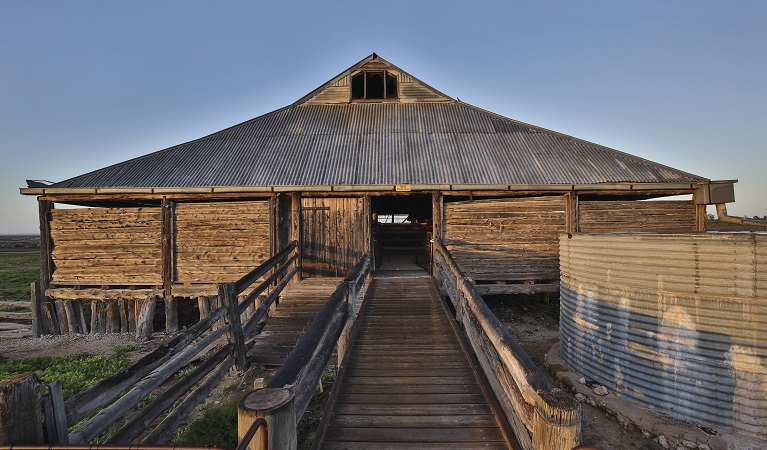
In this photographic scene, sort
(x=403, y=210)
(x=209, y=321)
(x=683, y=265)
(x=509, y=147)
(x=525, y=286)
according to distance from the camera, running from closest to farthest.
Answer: (x=683, y=265) < (x=209, y=321) < (x=525, y=286) < (x=509, y=147) < (x=403, y=210)

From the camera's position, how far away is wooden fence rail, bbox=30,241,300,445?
2635 mm

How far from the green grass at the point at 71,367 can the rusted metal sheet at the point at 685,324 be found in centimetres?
985

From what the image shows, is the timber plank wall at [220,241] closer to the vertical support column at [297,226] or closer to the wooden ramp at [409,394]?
the vertical support column at [297,226]

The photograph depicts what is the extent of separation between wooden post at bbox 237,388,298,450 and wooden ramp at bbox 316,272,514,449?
114 cm

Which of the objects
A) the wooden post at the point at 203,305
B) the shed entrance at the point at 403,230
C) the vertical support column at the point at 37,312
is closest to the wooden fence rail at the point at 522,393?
the wooden post at the point at 203,305

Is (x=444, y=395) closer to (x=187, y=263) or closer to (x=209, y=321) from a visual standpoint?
(x=209, y=321)

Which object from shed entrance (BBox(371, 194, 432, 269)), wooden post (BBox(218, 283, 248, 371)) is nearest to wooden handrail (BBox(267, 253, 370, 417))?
wooden post (BBox(218, 283, 248, 371))

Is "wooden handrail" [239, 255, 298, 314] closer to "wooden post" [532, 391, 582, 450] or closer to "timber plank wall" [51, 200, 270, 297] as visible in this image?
"timber plank wall" [51, 200, 270, 297]

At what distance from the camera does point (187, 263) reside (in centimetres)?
982

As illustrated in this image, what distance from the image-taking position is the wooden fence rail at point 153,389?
8.64 ft

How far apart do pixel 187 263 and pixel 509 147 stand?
10726 mm

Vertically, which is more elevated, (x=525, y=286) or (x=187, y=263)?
(x=187, y=263)

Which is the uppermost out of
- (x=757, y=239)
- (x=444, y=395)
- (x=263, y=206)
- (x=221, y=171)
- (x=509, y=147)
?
(x=509, y=147)

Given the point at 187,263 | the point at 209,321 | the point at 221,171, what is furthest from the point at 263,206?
the point at 209,321
